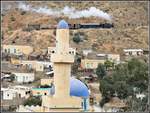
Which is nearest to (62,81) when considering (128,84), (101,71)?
(128,84)

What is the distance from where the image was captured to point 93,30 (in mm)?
56500

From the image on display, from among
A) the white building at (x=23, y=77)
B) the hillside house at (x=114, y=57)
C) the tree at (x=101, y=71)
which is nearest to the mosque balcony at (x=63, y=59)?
the tree at (x=101, y=71)

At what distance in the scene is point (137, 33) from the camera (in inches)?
2218

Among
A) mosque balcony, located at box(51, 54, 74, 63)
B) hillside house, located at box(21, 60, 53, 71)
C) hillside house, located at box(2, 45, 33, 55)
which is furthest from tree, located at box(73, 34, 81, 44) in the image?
mosque balcony, located at box(51, 54, 74, 63)

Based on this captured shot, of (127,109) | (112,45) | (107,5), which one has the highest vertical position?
(107,5)

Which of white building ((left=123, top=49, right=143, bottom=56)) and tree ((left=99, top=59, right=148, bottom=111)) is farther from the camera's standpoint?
white building ((left=123, top=49, right=143, bottom=56))

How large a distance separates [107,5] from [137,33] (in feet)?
25.0

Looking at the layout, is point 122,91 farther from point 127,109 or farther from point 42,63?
point 42,63

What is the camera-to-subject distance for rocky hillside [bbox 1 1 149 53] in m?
53.0

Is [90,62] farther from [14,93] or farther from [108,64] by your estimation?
[14,93]

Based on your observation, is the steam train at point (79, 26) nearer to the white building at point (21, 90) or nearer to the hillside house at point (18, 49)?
the hillside house at point (18, 49)

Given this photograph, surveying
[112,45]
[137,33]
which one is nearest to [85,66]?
[112,45]

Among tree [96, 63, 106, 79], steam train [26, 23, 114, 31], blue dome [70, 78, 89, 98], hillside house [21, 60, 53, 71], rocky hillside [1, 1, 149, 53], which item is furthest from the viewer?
steam train [26, 23, 114, 31]

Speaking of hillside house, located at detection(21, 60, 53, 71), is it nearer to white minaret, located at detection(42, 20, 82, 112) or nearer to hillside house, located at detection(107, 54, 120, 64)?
hillside house, located at detection(107, 54, 120, 64)
